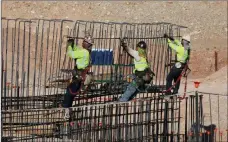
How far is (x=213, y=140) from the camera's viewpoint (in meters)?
21.0

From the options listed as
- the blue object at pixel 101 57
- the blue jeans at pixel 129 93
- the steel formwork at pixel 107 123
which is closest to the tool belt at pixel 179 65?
the steel formwork at pixel 107 123

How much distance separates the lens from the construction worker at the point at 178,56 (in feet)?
60.2

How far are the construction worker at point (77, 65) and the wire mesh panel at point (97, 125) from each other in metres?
0.33

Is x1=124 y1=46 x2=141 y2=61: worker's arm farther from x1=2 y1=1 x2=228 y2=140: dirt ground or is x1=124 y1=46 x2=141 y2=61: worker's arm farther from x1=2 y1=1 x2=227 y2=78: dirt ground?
x1=2 y1=1 x2=227 y2=78: dirt ground

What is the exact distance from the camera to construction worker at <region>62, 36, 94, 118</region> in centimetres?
1705

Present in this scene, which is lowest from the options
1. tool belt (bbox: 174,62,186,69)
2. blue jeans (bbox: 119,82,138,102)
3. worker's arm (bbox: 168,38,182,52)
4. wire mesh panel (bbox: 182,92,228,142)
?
wire mesh panel (bbox: 182,92,228,142)

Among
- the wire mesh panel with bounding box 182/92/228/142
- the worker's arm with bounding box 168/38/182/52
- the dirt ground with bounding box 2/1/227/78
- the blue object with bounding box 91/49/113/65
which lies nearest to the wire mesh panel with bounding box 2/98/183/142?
the wire mesh panel with bounding box 182/92/228/142

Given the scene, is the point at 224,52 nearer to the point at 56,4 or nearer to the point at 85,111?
the point at 56,4

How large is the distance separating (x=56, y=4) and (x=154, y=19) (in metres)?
5.74

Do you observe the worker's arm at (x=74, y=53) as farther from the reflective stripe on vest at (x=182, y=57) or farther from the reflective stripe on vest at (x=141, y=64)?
the reflective stripe on vest at (x=182, y=57)

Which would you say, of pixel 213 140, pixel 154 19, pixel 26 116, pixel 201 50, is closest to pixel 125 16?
pixel 154 19

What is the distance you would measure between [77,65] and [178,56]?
2511 millimetres

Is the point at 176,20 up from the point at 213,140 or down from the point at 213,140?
up

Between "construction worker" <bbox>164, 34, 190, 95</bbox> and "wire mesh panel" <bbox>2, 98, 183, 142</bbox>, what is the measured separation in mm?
781
